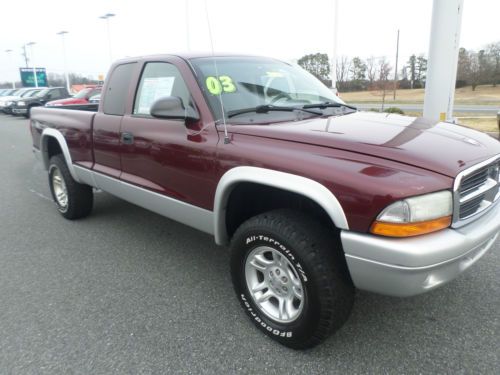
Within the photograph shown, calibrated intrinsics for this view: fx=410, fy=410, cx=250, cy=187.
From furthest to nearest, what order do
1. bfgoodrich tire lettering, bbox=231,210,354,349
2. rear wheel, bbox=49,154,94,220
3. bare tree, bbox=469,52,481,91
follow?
1. bare tree, bbox=469,52,481,91
2. rear wheel, bbox=49,154,94,220
3. bfgoodrich tire lettering, bbox=231,210,354,349

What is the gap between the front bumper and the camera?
1.94 m

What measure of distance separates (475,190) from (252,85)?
1.72 meters

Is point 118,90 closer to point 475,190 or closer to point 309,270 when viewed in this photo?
point 309,270

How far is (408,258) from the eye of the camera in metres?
1.92

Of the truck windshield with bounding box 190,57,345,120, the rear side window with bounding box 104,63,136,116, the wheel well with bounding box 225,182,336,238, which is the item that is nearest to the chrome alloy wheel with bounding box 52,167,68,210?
the rear side window with bounding box 104,63,136,116

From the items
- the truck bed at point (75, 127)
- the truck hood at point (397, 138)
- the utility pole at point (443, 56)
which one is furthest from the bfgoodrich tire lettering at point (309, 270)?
the utility pole at point (443, 56)

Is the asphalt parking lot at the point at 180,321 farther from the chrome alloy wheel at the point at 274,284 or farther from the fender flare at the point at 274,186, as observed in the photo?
the fender flare at the point at 274,186

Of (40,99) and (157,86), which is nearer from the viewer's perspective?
(157,86)

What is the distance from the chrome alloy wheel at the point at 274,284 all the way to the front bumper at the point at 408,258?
0.42 metres

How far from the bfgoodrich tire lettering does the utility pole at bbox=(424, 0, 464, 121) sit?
17.1 feet

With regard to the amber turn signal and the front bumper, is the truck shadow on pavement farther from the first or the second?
the amber turn signal

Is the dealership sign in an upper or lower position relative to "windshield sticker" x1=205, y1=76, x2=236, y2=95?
upper

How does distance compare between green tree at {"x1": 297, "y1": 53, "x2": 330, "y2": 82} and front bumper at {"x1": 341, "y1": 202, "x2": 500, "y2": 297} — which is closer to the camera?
front bumper at {"x1": 341, "y1": 202, "x2": 500, "y2": 297}

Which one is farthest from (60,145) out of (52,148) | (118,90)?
(118,90)
